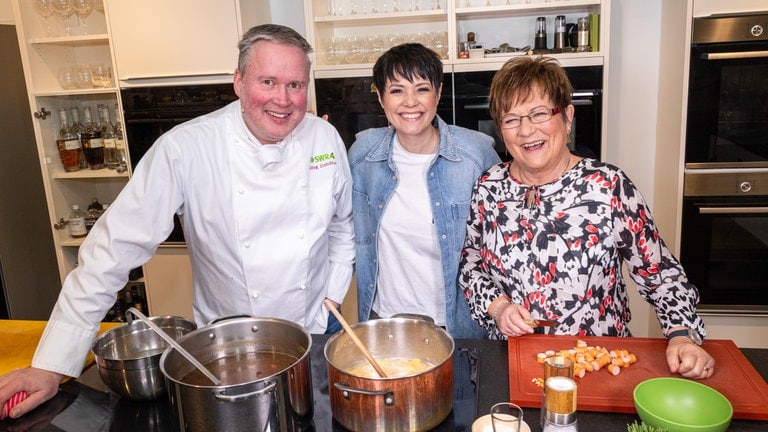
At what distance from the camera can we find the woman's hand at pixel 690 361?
43.1 inches

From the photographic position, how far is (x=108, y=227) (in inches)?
52.2

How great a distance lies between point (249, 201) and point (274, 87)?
0.96 ft

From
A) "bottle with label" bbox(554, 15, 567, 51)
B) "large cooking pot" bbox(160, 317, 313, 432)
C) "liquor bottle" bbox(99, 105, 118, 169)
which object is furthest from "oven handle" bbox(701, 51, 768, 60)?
"liquor bottle" bbox(99, 105, 118, 169)

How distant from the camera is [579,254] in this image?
1370 mm

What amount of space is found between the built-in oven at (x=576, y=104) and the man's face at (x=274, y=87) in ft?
4.65

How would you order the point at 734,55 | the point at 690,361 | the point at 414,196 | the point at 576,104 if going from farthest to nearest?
the point at 576,104 → the point at 734,55 → the point at 414,196 → the point at 690,361

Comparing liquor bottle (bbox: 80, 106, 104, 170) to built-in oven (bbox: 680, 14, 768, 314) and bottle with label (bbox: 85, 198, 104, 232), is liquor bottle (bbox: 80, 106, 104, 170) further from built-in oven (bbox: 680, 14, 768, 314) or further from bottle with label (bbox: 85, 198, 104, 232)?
built-in oven (bbox: 680, 14, 768, 314)

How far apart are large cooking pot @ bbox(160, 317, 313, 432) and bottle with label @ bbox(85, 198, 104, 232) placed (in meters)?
2.44

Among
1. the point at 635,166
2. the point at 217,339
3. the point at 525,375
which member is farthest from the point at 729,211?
the point at 217,339

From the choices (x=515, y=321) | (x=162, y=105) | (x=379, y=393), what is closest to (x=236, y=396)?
(x=379, y=393)

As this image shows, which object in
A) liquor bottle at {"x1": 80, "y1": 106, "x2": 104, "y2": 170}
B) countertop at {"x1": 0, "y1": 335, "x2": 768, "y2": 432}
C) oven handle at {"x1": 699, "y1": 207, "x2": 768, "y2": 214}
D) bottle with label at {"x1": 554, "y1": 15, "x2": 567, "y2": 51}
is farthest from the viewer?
liquor bottle at {"x1": 80, "y1": 106, "x2": 104, "y2": 170}

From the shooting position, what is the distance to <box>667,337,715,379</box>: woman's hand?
1.09 meters

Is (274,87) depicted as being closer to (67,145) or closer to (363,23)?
(363,23)

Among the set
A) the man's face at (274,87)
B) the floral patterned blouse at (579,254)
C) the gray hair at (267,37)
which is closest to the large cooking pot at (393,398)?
the floral patterned blouse at (579,254)
